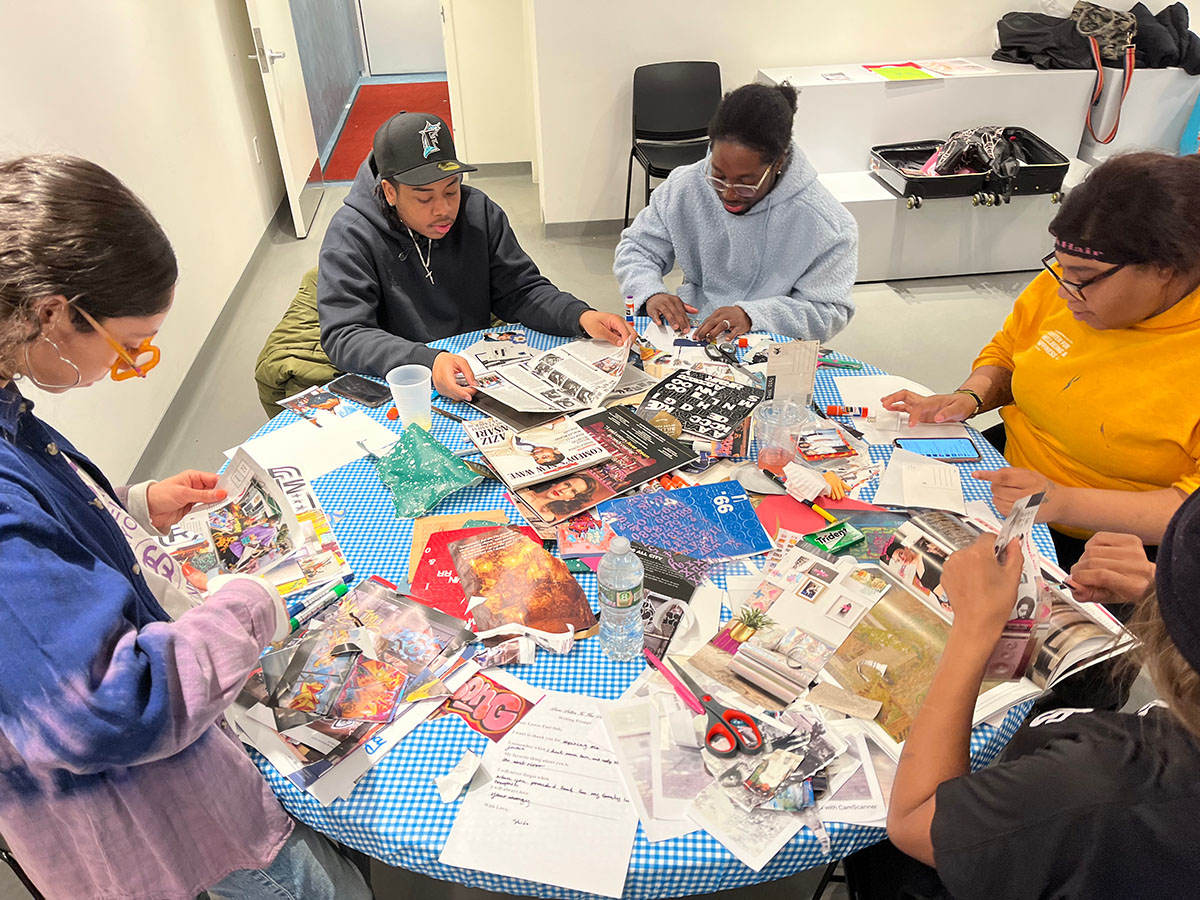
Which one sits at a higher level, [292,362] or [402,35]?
[402,35]

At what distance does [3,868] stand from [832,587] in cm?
204

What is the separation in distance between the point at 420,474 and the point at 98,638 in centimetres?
85

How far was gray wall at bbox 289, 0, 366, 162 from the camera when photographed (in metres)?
5.82

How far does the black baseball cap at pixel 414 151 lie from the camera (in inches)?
85.0

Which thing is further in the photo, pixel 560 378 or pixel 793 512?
pixel 560 378

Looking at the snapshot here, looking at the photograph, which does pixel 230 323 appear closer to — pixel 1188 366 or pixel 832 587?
pixel 832 587

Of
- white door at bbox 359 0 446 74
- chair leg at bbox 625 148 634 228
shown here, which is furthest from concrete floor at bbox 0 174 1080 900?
white door at bbox 359 0 446 74

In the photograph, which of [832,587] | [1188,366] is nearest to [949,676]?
[832,587]

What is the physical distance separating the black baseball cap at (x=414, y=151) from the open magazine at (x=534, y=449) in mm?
764

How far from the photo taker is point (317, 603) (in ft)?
4.66

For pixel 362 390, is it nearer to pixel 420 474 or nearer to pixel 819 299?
pixel 420 474

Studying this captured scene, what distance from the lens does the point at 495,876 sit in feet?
3.53

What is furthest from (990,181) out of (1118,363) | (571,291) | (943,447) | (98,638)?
(98,638)

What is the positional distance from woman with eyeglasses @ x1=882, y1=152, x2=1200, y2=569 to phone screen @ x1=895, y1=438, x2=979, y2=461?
79 mm
